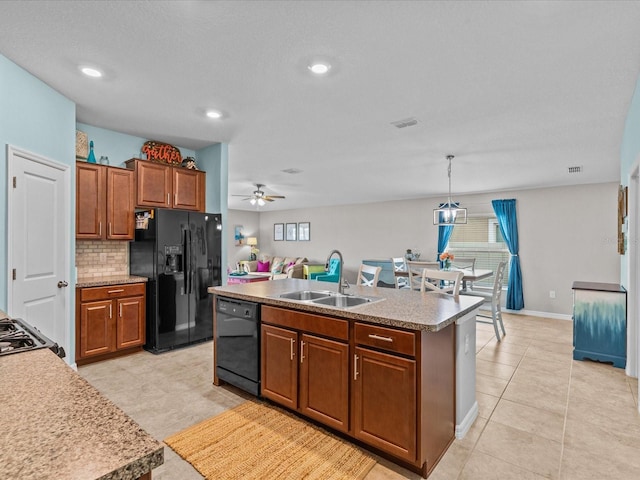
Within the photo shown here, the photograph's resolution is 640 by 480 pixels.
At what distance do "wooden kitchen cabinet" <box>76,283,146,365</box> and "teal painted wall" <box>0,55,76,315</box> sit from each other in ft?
1.56

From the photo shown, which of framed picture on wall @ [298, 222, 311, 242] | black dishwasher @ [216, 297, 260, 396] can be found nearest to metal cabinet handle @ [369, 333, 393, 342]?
black dishwasher @ [216, 297, 260, 396]

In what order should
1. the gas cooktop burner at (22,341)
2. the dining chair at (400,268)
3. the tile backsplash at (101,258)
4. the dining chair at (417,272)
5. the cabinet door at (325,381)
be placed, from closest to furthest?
the gas cooktop burner at (22,341) < the cabinet door at (325,381) < the tile backsplash at (101,258) < the dining chair at (417,272) < the dining chair at (400,268)

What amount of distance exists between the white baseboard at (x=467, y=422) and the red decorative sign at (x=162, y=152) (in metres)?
4.05

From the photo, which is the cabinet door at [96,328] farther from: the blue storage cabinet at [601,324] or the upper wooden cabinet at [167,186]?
the blue storage cabinet at [601,324]

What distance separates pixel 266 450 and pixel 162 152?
3527mm

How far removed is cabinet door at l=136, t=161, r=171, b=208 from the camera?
12.9 feet

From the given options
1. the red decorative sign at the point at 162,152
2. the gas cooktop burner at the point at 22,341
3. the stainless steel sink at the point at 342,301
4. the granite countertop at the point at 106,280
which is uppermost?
the red decorative sign at the point at 162,152

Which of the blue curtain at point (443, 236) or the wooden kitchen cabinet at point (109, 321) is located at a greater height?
the blue curtain at point (443, 236)

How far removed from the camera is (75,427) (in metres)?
0.76

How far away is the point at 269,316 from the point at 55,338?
2025mm

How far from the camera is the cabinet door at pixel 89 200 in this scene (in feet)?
11.6

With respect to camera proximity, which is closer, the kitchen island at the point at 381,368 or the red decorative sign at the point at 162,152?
the kitchen island at the point at 381,368

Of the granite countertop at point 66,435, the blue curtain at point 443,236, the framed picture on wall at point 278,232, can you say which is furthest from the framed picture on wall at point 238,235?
the granite countertop at point 66,435

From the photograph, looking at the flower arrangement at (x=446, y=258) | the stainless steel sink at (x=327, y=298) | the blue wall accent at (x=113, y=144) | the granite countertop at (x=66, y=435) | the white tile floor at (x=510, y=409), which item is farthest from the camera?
the flower arrangement at (x=446, y=258)
